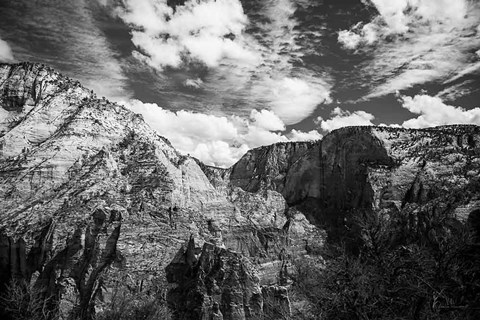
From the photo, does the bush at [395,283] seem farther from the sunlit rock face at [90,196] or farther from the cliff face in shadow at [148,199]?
the sunlit rock face at [90,196]

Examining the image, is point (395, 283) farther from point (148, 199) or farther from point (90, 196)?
point (90, 196)

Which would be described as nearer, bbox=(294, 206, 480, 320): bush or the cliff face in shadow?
bbox=(294, 206, 480, 320): bush

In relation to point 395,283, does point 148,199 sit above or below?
above

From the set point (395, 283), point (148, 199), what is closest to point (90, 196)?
point (148, 199)

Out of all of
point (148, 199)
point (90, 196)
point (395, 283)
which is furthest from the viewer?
point (148, 199)

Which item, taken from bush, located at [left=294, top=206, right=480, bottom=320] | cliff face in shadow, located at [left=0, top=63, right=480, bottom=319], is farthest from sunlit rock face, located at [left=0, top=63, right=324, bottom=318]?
bush, located at [left=294, top=206, right=480, bottom=320]

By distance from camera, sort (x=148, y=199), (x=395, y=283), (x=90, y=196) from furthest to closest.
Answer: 1. (x=148, y=199)
2. (x=90, y=196)
3. (x=395, y=283)

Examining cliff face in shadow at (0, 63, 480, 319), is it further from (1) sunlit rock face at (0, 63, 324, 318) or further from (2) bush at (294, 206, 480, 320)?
(2) bush at (294, 206, 480, 320)

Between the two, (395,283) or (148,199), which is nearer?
(395,283)

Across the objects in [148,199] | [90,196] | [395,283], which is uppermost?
[148,199]
